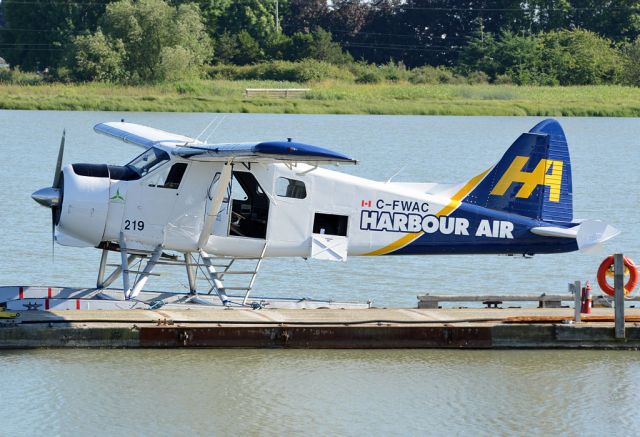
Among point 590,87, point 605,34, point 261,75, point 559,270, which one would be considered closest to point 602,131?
point 590,87

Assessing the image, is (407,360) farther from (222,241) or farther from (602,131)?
(602,131)

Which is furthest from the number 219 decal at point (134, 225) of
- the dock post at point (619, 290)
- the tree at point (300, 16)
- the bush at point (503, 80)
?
the tree at point (300, 16)

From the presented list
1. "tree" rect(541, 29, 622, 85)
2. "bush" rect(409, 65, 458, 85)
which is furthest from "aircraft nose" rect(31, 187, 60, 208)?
"tree" rect(541, 29, 622, 85)

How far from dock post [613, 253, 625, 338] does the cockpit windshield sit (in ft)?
14.7

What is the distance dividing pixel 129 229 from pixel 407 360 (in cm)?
300

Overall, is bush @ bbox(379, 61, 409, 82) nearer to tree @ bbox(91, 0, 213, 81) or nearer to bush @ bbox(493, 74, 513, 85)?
bush @ bbox(493, 74, 513, 85)

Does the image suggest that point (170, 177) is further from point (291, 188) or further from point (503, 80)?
point (503, 80)

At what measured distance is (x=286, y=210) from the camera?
13156 millimetres

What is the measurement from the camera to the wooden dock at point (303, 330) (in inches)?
480

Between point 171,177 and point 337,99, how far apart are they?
44.6 meters

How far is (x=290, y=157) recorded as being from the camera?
11.8 metres

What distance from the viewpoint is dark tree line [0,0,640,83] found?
6159 centimetres

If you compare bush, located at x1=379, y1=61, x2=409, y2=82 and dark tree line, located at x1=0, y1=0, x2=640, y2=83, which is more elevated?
dark tree line, located at x1=0, y1=0, x2=640, y2=83

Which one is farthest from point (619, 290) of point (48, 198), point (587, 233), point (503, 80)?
point (503, 80)
